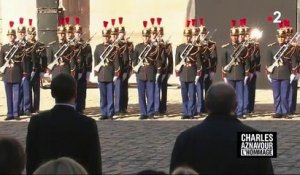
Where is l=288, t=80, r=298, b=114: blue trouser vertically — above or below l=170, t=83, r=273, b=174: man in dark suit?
below

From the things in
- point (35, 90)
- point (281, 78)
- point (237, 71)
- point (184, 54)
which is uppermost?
point (184, 54)

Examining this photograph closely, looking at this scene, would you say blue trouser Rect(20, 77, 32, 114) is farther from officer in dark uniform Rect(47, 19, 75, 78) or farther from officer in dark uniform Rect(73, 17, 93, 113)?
officer in dark uniform Rect(73, 17, 93, 113)

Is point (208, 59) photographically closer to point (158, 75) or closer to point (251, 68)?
point (251, 68)

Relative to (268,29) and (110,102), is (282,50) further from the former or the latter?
(268,29)

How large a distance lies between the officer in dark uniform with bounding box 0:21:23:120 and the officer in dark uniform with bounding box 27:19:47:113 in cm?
33

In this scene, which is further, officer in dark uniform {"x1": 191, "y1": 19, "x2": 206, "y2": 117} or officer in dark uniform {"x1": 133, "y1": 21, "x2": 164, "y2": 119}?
officer in dark uniform {"x1": 191, "y1": 19, "x2": 206, "y2": 117}

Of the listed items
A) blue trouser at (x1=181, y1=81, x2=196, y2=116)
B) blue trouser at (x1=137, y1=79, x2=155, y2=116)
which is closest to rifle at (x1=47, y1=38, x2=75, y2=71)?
blue trouser at (x1=137, y1=79, x2=155, y2=116)

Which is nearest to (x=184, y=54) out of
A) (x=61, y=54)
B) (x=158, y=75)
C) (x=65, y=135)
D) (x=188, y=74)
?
(x=188, y=74)

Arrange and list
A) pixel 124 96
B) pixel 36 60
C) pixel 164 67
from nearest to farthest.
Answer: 1. pixel 164 67
2. pixel 36 60
3. pixel 124 96

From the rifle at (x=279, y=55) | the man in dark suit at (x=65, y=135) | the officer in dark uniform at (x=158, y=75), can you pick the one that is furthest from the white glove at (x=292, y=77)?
the man in dark suit at (x=65, y=135)

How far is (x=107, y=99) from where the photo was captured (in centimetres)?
1442

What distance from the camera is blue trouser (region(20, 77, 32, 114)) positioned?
48.4 ft

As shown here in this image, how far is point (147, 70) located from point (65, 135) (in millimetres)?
9473

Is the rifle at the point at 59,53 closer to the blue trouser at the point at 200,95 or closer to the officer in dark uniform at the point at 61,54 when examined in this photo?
the officer in dark uniform at the point at 61,54
